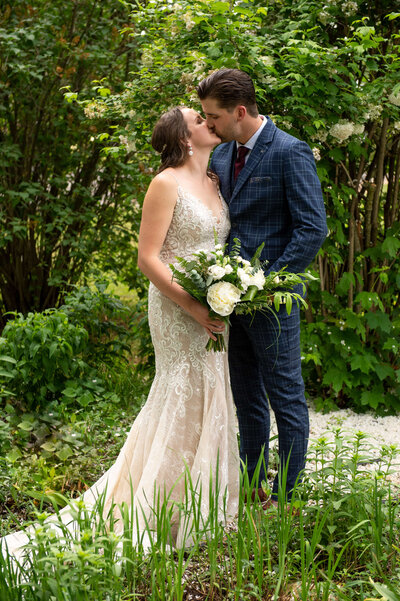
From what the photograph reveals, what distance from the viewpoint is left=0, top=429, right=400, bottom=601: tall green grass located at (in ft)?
6.25

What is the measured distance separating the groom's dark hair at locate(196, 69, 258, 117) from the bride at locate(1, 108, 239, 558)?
124mm

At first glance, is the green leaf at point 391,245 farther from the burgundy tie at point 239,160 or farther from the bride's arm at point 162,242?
the bride's arm at point 162,242

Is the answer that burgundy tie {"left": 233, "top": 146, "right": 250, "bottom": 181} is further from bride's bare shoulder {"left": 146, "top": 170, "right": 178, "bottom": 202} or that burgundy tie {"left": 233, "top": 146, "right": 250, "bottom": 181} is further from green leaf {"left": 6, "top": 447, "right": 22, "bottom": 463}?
green leaf {"left": 6, "top": 447, "right": 22, "bottom": 463}

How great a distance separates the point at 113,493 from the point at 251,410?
74 centimetres

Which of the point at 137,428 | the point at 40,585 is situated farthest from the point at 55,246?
the point at 40,585

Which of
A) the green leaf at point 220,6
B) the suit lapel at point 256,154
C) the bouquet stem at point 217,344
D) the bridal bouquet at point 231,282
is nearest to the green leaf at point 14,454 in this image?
the bouquet stem at point 217,344

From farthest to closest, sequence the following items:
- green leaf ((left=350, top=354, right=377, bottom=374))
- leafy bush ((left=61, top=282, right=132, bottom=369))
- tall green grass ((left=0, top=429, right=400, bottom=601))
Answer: leafy bush ((left=61, top=282, right=132, bottom=369)) < green leaf ((left=350, top=354, right=377, bottom=374)) < tall green grass ((left=0, top=429, right=400, bottom=601))

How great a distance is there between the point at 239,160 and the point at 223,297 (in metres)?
0.76

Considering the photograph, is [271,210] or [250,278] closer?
[250,278]

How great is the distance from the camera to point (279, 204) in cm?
279

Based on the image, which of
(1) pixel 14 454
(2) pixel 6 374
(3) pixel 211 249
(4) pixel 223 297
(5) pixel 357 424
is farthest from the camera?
(5) pixel 357 424

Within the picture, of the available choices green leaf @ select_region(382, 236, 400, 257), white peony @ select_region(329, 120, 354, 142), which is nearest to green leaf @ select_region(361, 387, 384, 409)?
green leaf @ select_region(382, 236, 400, 257)

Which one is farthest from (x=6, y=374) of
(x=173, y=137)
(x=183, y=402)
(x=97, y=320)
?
(x=173, y=137)

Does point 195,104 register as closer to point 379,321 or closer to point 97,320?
point 97,320
